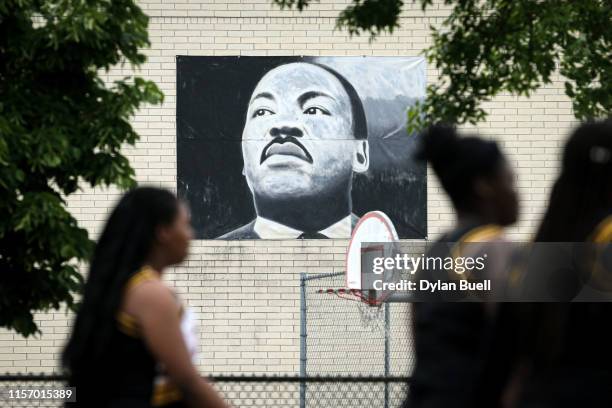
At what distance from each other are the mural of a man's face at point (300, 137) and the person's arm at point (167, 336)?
1216 cm

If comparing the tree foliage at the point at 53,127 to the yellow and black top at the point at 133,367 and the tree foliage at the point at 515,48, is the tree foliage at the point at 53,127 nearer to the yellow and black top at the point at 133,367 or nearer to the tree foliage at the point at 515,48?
the tree foliage at the point at 515,48

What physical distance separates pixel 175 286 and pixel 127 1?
7811mm

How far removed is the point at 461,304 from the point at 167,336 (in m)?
0.88

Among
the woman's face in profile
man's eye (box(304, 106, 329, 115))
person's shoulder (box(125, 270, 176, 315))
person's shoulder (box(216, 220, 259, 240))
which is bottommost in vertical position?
person's shoulder (box(125, 270, 176, 315))

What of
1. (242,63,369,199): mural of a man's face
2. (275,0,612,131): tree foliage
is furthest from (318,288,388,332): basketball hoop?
(275,0,612,131): tree foliage

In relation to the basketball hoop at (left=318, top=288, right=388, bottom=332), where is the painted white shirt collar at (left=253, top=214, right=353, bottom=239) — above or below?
above

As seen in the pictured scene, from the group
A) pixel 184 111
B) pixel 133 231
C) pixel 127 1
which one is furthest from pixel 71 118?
pixel 184 111

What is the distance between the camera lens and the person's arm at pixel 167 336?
3385 millimetres

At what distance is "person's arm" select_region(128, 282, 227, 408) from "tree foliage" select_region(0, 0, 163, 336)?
455 cm

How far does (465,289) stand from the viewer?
3.38 m

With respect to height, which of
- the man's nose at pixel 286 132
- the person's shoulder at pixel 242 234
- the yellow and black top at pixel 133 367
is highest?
the man's nose at pixel 286 132

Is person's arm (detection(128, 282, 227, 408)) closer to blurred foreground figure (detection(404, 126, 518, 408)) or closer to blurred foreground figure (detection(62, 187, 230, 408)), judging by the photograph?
blurred foreground figure (detection(62, 187, 230, 408))

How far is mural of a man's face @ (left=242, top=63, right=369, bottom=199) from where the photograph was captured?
1558 cm

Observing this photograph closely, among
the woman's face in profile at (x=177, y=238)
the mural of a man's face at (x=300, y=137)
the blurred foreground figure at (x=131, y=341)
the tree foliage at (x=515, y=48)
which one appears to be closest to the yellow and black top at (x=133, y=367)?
the blurred foreground figure at (x=131, y=341)
